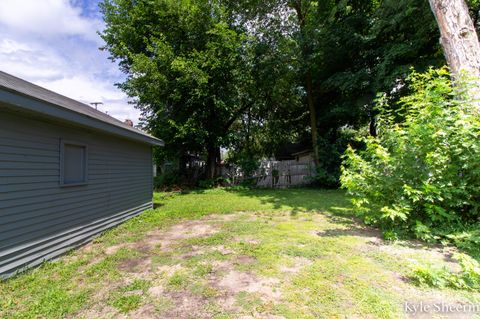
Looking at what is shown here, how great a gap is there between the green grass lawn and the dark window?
1.15 m

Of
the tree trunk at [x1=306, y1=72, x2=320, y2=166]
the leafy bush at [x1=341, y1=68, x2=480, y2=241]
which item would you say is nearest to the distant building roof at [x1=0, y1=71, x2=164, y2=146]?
the leafy bush at [x1=341, y1=68, x2=480, y2=241]

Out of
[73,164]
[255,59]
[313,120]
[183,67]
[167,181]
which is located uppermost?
[255,59]

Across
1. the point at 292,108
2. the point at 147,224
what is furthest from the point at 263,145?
the point at 147,224

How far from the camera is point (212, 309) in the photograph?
6.56ft

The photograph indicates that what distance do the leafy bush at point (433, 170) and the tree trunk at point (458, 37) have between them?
842 millimetres

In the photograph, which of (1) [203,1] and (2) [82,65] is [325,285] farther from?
(2) [82,65]

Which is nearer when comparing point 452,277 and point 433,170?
point 452,277

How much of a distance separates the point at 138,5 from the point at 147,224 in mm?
10843

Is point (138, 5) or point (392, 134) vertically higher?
point (138, 5)

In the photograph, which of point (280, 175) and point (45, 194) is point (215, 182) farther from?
point (45, 194)

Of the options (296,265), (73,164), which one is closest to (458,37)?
(296,265)

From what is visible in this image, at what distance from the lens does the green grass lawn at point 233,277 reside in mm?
2010

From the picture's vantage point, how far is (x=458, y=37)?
4.28 m

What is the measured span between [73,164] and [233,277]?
3.33 meters
